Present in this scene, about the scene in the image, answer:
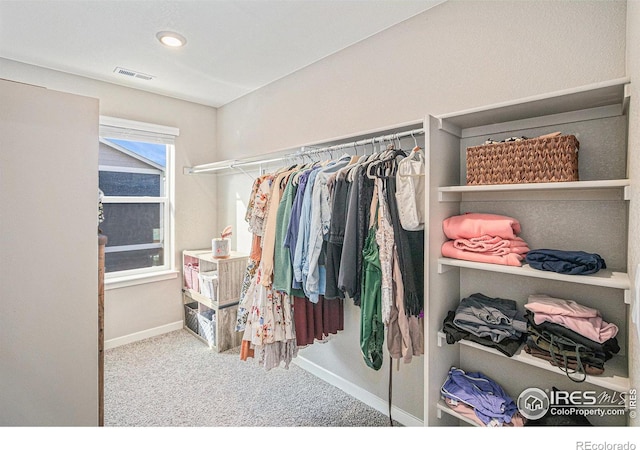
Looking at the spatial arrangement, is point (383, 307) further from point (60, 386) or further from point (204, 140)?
point (204, 140)

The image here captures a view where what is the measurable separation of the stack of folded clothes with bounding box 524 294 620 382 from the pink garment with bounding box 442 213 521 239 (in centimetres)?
30

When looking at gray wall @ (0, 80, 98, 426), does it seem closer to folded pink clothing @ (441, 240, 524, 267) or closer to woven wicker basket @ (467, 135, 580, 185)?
folded pink clothing @ (441, 240, 524, 267)

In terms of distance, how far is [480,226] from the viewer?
1.39m

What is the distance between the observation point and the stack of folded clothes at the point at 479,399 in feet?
4.48

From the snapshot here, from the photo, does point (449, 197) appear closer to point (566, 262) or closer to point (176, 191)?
point (566, 262)

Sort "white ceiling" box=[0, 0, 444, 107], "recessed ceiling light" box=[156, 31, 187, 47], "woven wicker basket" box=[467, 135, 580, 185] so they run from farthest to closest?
"recessed ceiling light" box=[156, 31, 187, 47] < "white ceiling" box=[0, 0, 444, 107] < "woven wicker basket" box=[467, 135, 580, 185]

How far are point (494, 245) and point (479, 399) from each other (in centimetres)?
69

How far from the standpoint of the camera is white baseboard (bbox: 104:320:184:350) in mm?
2977

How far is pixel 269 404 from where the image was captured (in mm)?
2135

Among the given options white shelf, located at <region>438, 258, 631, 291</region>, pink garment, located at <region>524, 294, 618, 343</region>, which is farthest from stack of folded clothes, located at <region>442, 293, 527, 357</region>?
white shelf, located at <region>438, 258, 631, 291</region>

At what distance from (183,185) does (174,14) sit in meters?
1.86
